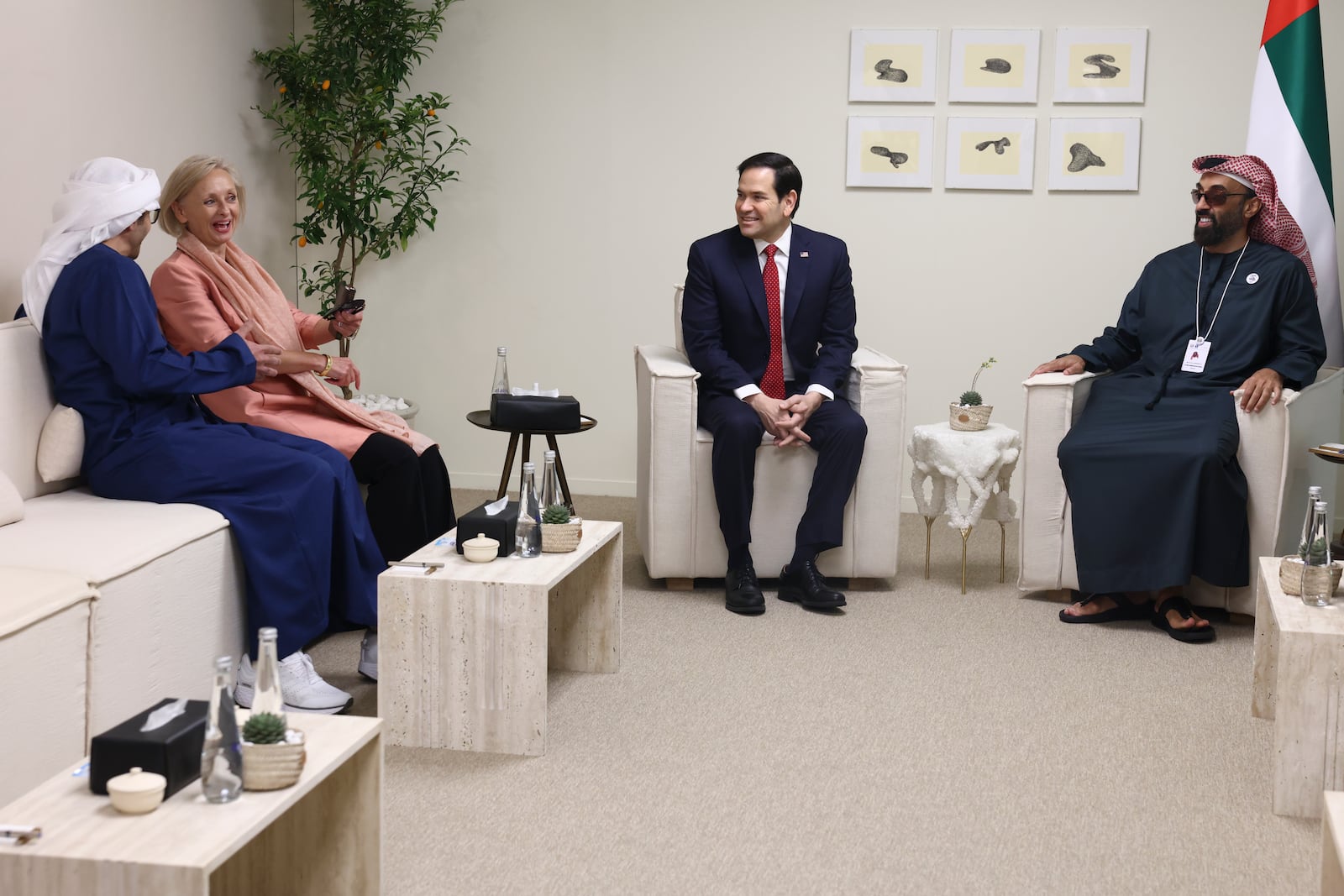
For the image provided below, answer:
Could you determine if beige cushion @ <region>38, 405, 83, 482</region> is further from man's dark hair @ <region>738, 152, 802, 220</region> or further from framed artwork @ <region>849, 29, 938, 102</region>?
framed artwork @ <region>849, 29, 938, 102</region>

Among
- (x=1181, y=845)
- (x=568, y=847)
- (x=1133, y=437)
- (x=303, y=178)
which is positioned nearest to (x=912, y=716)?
(x=1181, y=845)

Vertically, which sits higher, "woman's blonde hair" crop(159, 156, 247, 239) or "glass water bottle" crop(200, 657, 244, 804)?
"woman's blonde hair" crop(159, 156, 247, 239)

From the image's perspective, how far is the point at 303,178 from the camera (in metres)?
5.43

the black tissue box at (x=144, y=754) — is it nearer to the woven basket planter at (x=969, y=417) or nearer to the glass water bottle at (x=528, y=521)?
the glass water bottle at (x=528, y=521)

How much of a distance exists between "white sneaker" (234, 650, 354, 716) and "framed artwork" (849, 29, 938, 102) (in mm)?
3192

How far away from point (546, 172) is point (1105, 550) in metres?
2.78

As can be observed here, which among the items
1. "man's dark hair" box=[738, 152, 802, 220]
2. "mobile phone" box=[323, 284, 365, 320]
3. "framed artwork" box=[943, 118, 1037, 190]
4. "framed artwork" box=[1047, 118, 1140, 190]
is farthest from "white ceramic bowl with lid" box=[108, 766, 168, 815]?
"framed artwork" box=[1047, 118, 1140, 190]

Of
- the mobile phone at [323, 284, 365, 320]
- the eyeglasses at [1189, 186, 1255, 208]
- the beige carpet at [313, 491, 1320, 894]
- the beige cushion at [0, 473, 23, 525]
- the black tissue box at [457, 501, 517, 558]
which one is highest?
the eyeglasses at [1189, 186, 1255, 208]

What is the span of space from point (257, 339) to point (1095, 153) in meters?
3.22

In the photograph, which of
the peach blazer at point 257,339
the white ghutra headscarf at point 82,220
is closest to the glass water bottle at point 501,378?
the peach blazer at point 257,339

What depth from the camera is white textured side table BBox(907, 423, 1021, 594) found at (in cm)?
408

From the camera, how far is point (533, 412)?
4137 mm

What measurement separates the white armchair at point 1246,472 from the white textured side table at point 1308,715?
4.25ft

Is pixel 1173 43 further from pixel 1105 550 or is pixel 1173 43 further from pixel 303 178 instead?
pixel 303 178
